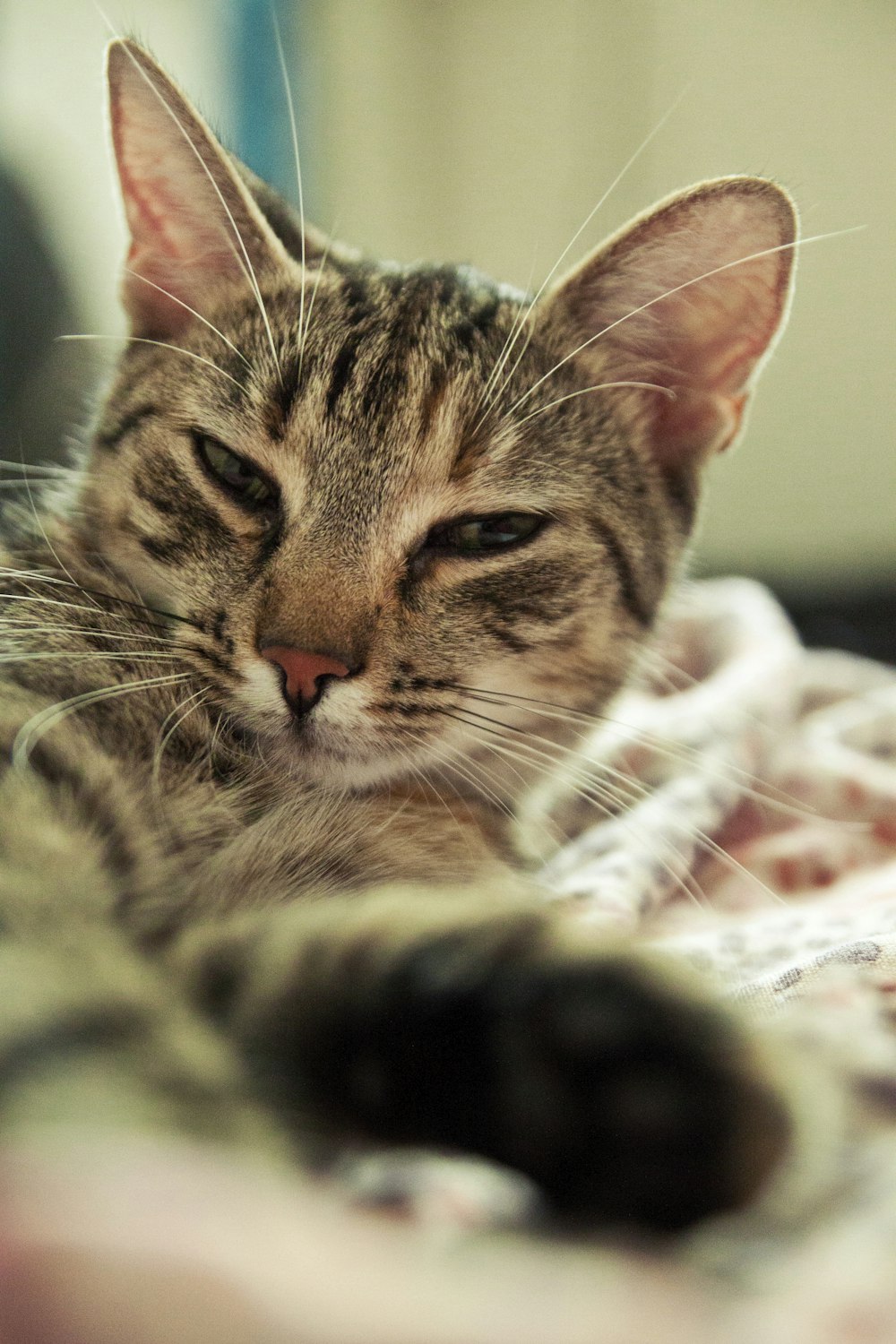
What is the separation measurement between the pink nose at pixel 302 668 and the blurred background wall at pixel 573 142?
123 cm

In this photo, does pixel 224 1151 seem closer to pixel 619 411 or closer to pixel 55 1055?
pixel 55 1055

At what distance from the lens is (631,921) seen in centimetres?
96

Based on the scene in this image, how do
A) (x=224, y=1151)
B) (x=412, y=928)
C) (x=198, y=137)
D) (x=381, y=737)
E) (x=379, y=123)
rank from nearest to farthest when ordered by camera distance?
(x=224, y=1151) < (x=412, y=928) < (x=381, y=737) < (x=198, y=137) < (x=379, y=123)

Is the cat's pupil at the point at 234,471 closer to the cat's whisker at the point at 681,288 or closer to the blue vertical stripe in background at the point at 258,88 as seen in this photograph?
the cat's whisker at the point at 681,288

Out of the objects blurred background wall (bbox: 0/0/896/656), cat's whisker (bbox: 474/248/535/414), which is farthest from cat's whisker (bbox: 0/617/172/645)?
blurred background wall (bbox: 0/0/896/656)

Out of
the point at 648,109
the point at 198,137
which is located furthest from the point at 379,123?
the point at 198,137

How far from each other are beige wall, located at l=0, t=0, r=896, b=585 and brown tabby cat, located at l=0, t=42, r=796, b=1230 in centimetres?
94

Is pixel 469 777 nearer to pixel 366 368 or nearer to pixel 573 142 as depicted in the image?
pixel 366 368

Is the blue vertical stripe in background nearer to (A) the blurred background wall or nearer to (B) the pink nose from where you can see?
(A) the blurred background wall

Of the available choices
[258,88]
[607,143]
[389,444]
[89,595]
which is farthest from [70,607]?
[607,143]

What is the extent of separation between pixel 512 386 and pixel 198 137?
0.36m

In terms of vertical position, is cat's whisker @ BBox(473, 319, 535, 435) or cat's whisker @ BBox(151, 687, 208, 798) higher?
cat's whisker @ BBox(473, 319, 535, 435)

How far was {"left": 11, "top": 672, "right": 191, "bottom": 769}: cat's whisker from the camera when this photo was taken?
609mm

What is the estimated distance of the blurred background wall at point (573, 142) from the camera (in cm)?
215
